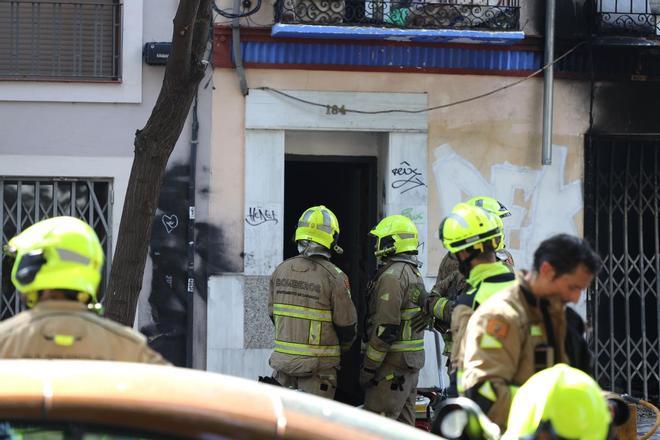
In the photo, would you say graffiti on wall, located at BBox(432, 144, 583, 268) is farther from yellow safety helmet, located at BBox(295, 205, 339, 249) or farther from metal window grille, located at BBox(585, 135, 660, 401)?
yellow safety helmet, located at BBox(295, 205, 339, 249)

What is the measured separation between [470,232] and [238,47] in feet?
21.2

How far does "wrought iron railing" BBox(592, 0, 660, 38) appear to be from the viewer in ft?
39.5

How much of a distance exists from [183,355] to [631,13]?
5474 millimetres

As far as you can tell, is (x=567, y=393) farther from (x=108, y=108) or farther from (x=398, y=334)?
(x=108, y=108)

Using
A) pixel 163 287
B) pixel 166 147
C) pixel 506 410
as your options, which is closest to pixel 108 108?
pixel 163 287

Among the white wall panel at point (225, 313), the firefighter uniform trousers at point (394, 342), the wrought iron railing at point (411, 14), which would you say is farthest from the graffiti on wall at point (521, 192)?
the firefighter uniform trousers at point (394, 342)

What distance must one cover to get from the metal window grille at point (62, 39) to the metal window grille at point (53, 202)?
1.03 metres

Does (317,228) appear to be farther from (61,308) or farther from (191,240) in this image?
(61,308)

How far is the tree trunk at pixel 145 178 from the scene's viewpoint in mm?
8148

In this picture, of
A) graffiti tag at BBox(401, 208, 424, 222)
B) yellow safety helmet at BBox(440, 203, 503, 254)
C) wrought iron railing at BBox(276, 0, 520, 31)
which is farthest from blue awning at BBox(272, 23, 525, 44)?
yellow safety helmet at BBox(440, 203, 503, 254)

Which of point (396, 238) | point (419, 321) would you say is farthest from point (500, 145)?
point (419, 321)

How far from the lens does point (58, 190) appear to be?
11.6 meters

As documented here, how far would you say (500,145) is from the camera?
475 inches

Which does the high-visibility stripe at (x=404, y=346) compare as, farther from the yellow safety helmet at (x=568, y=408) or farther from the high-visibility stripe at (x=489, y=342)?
the yellow safety helmet at (x=568, y=408)
